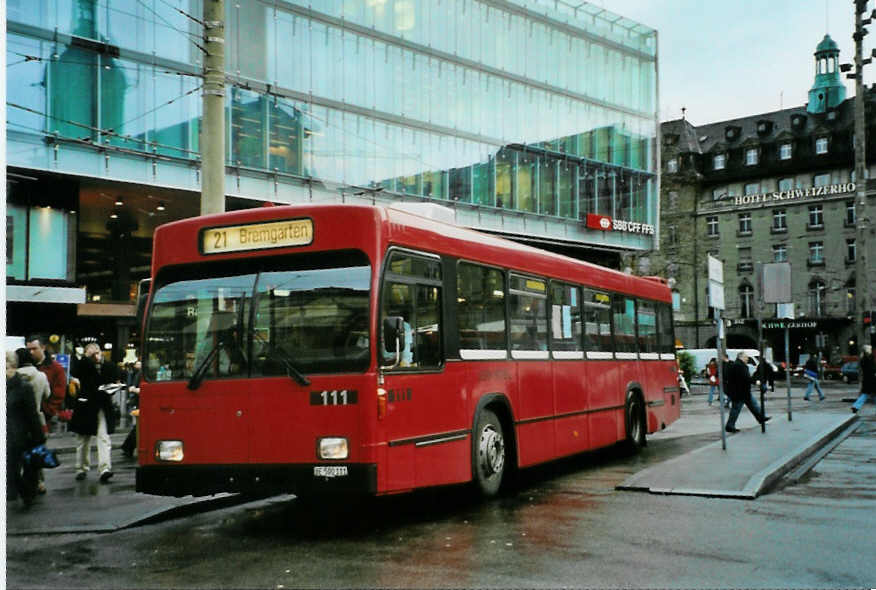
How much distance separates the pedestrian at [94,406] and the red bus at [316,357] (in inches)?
161

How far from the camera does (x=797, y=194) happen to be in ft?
246

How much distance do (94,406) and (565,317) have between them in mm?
6138

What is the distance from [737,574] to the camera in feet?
21.1

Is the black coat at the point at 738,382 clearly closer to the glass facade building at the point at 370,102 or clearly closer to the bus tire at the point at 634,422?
the bus tire at the point at 634,422

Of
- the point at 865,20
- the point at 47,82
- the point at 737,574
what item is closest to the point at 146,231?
the point at 47,82

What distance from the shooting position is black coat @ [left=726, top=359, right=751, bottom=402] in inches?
727

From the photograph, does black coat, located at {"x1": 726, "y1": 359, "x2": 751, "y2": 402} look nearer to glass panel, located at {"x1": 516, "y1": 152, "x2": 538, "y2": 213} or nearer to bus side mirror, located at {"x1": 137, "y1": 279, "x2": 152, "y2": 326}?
bus side mirror, located at {"x1": 137, "y1": 279, "x2": 152, "y2": 326}

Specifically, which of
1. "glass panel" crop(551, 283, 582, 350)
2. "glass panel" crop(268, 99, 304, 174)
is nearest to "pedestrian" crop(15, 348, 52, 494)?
"glass panel" crop(551, 283, 582, 350)

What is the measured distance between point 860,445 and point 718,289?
4017 millimetres

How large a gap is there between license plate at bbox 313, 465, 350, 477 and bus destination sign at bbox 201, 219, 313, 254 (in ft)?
6.24

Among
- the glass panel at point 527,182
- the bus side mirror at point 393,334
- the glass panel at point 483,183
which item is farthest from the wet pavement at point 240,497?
the glass panel at point 527,182

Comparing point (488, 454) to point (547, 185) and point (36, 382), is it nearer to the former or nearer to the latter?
point (36, 382)

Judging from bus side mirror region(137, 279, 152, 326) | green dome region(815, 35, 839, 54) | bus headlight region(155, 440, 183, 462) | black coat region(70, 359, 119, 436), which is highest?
green dome region(815, 35, 839, 54)

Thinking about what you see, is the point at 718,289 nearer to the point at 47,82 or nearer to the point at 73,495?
the point at 73,495
